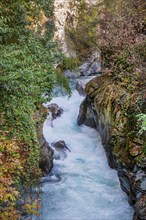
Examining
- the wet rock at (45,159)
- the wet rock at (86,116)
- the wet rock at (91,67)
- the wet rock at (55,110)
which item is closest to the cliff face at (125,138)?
the wet rock at (45,159)

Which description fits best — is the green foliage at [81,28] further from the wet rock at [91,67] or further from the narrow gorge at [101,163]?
the narrow gorge at [101,163]

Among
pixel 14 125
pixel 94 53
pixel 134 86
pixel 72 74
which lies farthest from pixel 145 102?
pixel 94 53

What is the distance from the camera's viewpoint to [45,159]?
321 inches

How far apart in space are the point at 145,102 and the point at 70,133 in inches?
201

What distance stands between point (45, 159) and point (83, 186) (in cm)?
141

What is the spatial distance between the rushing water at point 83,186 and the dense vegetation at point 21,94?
1182 millimetres

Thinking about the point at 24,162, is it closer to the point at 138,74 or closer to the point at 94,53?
the point at 138,74

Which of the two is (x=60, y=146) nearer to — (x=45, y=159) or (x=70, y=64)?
(x=45, y=159)

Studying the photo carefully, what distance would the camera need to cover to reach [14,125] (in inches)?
224

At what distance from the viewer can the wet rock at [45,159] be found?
8.00m

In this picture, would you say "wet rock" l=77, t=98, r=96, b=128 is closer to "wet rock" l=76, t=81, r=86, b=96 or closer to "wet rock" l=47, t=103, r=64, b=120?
"wet rock" l=47, t=103, r=64, b=120

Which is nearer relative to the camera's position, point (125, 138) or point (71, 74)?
point (125, 138)

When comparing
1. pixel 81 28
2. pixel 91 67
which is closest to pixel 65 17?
pixel 81 28

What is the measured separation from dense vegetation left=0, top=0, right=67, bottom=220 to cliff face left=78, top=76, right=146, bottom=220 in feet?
6.17
